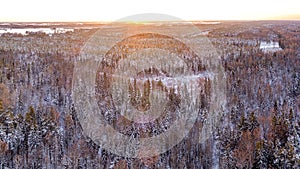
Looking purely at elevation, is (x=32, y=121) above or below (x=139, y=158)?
above

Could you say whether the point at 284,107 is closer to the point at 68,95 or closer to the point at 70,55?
the point at 68,95

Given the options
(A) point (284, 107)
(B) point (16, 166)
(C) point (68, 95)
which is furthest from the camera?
(C) point (68, 95)

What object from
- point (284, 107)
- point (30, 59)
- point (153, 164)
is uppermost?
point (30, 59)

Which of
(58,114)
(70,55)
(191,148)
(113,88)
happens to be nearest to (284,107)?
(191,148)

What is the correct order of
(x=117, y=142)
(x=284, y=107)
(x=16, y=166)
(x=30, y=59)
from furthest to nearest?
(x=30, y=59) → (x=284, y=107) → (x=117, y=142) → (x=16, y=166)

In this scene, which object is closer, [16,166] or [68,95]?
[16,166]

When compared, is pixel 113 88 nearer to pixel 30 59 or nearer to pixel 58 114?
A: pixel 58 114

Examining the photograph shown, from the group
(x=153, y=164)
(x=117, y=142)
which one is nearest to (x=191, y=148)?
(x=153, y=164)

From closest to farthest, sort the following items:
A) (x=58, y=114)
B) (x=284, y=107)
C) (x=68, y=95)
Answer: (x=58, y=114) → (x=284, y=107) → (x=68, y=95)

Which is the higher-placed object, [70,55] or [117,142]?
[70,55]
